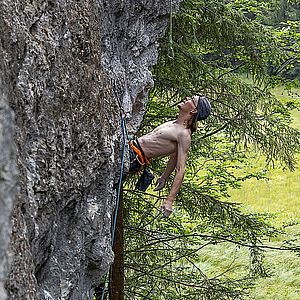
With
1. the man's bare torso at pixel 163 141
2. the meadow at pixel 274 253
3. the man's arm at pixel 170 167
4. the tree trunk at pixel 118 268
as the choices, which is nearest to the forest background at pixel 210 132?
the tree trunk at pixel 118 268

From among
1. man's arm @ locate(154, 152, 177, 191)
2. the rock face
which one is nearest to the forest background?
man's arm @ locate(154, 152, 177, 191)

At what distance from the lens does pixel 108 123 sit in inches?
189

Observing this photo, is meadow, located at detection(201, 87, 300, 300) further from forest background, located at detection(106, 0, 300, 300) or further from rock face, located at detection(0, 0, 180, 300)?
rock face, located at detection(0, 0, 180, 300)

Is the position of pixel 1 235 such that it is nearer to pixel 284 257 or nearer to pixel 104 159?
pixel 104 159

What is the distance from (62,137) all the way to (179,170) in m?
2.29

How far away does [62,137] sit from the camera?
392cm

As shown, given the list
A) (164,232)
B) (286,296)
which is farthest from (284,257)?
(164,232)

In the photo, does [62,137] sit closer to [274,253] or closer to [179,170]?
[179,170]

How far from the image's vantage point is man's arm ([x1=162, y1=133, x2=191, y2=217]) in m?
5.94

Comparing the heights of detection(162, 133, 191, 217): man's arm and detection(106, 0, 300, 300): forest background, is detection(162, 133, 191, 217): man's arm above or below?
below

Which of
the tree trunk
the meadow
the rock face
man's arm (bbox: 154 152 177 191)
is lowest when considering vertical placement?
→ the rock face

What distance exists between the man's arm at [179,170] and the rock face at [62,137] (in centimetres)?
80

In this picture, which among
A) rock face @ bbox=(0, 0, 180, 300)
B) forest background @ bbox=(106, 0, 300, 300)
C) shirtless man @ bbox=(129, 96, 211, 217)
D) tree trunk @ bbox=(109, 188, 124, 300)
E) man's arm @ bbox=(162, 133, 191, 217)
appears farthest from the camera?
forest background @ bbox=(106, 0, 300, 300)

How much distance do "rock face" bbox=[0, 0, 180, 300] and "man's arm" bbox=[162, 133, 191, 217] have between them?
2.61ft
